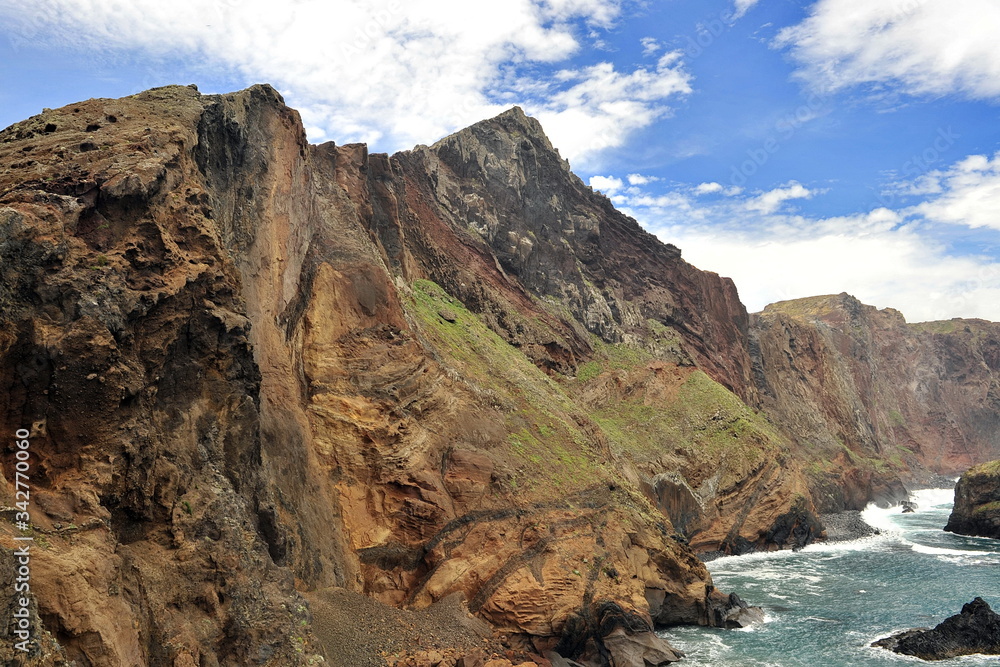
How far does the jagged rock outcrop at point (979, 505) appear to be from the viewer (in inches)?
2427

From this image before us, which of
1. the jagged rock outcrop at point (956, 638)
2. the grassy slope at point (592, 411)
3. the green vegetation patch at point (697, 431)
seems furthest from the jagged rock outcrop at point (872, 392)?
the jagged rock outcrop at point (956, 638)

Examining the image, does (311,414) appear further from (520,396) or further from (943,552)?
(943,552)

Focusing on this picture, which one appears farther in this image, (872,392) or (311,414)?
(872,392)

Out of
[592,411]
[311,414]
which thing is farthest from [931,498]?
[311,414]

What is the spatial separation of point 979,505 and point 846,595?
32116 mm

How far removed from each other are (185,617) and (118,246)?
34.3 ft

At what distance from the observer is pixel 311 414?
31016mm

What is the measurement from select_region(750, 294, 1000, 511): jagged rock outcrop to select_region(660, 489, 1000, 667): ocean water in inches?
617

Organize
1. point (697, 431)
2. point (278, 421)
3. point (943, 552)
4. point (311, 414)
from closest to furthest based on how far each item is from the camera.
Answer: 1. point (278, 421)
2. point (311, 414)
3. point (943, 552)
4. point (697, 431)

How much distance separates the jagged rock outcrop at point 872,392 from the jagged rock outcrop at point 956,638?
39640mm

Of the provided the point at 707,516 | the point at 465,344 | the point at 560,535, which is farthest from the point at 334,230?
the point at 707,516

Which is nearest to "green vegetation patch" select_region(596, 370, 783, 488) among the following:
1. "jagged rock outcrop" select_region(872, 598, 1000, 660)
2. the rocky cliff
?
the rocky cliff

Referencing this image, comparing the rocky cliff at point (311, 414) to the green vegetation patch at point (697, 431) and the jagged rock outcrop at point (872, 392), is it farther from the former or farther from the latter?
the jagged rock outcrop at point (872, 392)

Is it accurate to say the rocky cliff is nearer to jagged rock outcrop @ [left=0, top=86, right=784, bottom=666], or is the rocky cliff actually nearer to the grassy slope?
jagged rock outcrop @ [left=0, top=86, right=784, bottom=666]
